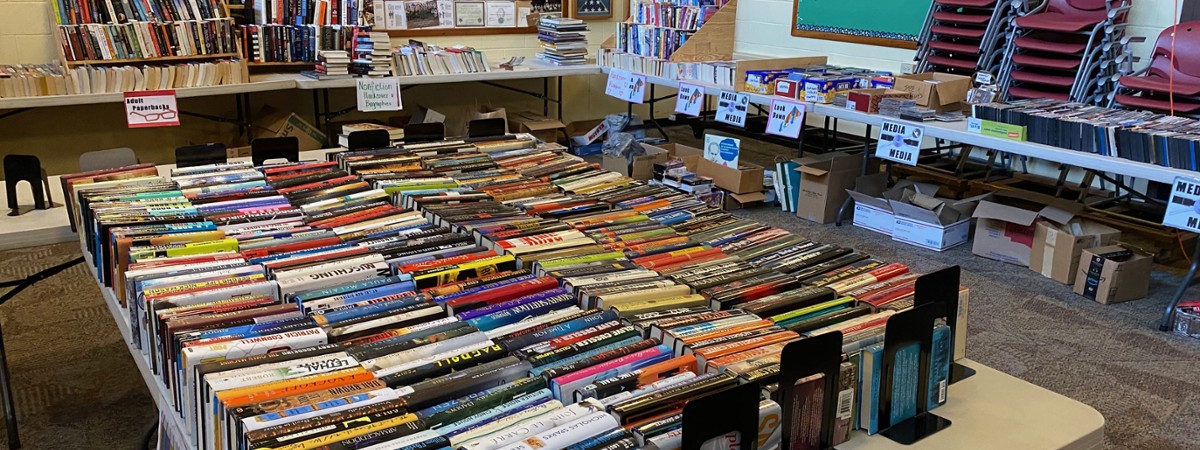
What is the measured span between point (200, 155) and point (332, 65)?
2.78 meters

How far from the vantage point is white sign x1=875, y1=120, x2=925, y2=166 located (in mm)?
4285

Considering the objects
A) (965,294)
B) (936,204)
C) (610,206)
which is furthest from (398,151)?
(936,204)

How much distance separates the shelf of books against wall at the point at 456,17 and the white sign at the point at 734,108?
2625 millimetres

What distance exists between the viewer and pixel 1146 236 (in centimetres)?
486

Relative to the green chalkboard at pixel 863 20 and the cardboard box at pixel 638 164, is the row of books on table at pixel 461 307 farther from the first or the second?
the green chalkboard at pixel 863 20

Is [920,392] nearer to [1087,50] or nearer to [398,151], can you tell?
[398,151]

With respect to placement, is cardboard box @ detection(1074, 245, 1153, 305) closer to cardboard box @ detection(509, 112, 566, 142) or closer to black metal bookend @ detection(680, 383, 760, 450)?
black metal bookend @ detection(680, 383, 760, 450)

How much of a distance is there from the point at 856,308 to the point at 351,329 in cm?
100

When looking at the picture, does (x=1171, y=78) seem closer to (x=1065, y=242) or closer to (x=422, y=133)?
(x=1065, y=242)

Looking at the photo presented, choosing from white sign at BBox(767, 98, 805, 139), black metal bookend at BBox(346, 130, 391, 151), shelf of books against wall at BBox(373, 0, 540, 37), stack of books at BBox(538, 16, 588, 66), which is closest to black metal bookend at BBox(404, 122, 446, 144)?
black metal bookend at BBox(346, 130, 391, 151)

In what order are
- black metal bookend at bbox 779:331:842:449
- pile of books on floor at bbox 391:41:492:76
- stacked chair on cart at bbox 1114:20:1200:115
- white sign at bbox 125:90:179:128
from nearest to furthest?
black metal bookend at bbox 779:331:842:449 → stacked chair on cart at bbox 1114:20:1200:115 → white sign at bbox 125:90:179:128 → pile of books on floor at bbox 391:41:492:76

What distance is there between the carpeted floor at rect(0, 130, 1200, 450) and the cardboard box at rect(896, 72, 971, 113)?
774mm

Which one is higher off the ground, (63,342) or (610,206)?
(610,206)

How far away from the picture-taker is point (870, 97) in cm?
453
